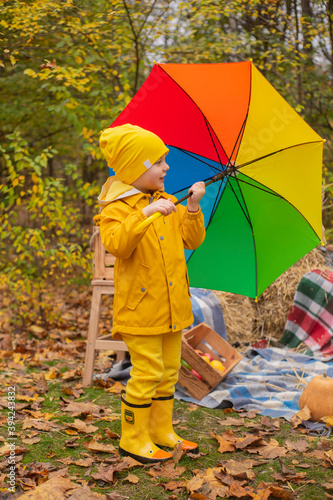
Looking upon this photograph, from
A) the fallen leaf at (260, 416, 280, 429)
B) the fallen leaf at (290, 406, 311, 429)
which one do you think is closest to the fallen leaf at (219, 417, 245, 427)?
the fallen leaf at (260, 416, 280, 429)

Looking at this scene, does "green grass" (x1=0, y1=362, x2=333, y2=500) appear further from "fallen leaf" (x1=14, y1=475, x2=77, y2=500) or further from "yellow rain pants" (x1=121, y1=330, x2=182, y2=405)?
"yellow rain pants" (x1=121, y1=330, x2=182, y2=405)

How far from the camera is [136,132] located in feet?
8.95

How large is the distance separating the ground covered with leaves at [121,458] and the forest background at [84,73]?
235 cm

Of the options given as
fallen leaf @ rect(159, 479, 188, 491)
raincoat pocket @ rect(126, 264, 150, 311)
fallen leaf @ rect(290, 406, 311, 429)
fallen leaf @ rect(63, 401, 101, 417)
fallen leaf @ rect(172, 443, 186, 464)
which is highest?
raincoat pocket @ rect(126, 264, 150, 311)

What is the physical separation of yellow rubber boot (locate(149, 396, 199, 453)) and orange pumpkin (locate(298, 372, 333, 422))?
3.39 feet

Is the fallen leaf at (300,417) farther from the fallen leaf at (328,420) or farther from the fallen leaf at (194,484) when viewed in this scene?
the fallen leaf at (194,484)

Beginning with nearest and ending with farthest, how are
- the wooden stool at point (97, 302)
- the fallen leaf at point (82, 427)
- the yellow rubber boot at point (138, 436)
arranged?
the yellow rubber boot at point (138, 436) → the fallen leaf at point (82, 427) → the wooden stool at point (97, 302)

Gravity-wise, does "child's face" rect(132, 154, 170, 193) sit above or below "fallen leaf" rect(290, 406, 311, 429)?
above

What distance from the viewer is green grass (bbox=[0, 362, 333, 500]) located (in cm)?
253

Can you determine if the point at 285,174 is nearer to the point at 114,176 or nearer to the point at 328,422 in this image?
the point at 114,176

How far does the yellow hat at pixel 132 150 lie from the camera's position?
8.86 feet

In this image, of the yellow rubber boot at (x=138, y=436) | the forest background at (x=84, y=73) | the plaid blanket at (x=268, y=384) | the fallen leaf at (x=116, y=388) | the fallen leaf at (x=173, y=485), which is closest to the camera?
the fallen leaf at (x=173, y=485)

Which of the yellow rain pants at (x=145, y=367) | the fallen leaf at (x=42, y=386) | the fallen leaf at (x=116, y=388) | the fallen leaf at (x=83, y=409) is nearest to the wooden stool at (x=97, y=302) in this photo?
the fallen leaf at (x=116, y=388)

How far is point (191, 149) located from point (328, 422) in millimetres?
2073
